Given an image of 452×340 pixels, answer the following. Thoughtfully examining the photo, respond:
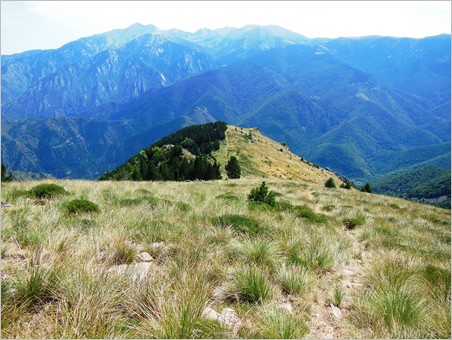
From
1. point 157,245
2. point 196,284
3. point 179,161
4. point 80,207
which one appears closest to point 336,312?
point 196,284

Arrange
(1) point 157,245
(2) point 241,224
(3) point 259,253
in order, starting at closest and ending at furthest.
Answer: (3) point 259,253, (1) point 157,245, (2) point 241,224

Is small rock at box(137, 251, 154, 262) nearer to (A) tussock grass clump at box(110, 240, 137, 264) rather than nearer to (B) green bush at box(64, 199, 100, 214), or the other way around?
(A) tussock grass clump at box(110, 240, 137, 264)

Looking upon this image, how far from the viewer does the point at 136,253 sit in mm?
5906

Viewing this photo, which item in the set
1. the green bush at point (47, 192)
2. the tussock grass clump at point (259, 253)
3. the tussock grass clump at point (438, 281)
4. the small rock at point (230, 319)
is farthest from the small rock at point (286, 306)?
the green bush at point (47, 192)

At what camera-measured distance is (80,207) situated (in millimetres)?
9055

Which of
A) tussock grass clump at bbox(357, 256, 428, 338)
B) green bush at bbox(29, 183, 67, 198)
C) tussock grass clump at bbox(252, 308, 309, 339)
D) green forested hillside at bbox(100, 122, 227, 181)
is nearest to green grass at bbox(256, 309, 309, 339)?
tussock grass clump at bbox(252, 308, 309, 339)

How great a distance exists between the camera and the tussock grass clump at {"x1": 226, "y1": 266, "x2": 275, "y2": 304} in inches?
190

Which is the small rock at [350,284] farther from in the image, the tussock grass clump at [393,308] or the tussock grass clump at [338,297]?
Answer: the tussock grass clump at [338,297]

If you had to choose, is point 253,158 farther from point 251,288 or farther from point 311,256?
point 251,288

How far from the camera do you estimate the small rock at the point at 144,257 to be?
5.86 meters

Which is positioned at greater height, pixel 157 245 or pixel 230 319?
pixel 230 319

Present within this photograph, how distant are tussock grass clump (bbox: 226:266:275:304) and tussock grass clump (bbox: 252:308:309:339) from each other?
0.60m

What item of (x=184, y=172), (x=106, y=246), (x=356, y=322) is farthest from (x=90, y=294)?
(x=184, y=172)

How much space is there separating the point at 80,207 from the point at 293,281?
654 centimetres
